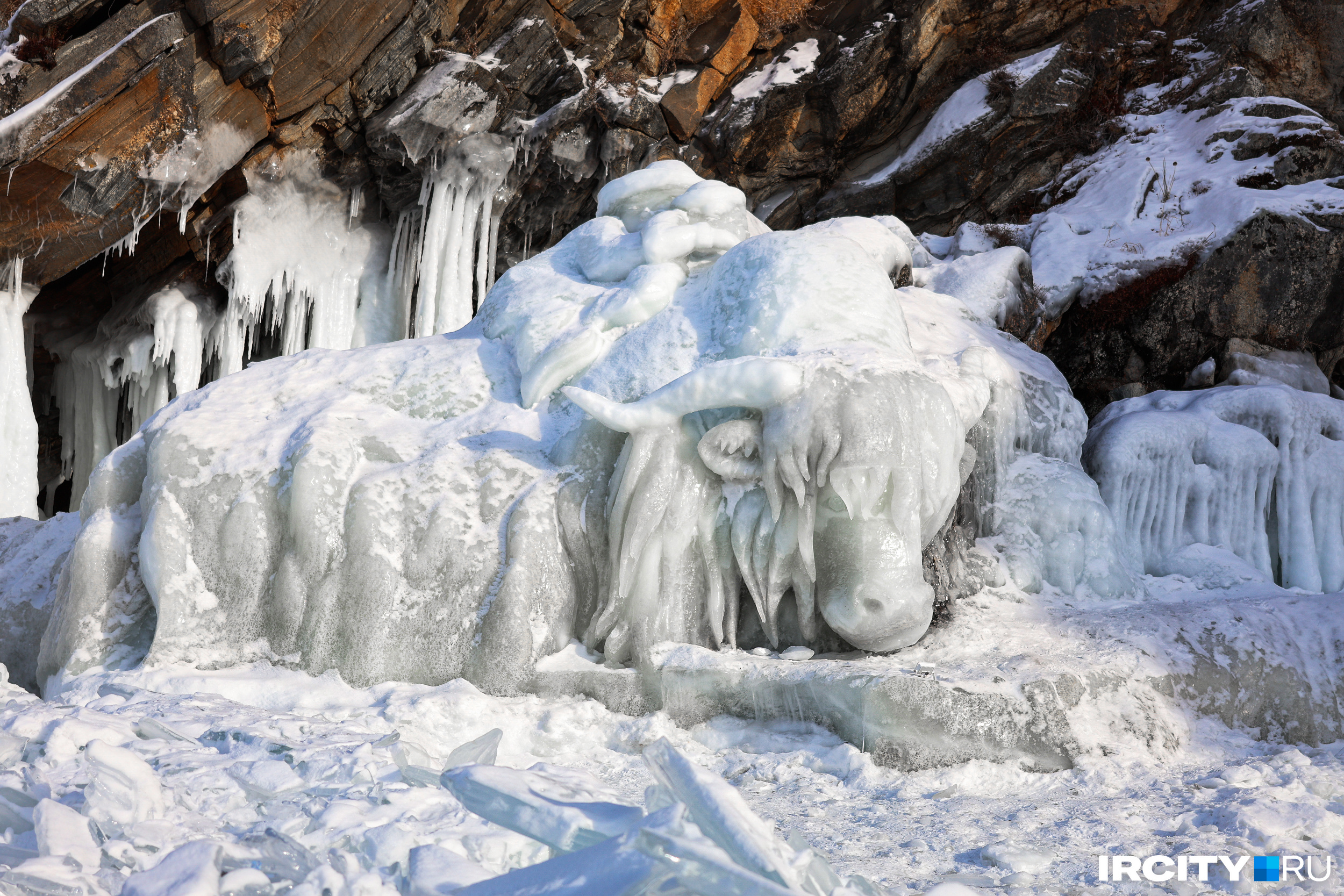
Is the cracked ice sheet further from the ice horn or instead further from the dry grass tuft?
the dry grass tuft

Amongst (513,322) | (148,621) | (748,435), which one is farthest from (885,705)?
(148,621)

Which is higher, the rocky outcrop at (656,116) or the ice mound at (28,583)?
the rocky outcrop at (656,116)

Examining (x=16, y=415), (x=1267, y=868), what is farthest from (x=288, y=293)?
(x=1267, y=868)

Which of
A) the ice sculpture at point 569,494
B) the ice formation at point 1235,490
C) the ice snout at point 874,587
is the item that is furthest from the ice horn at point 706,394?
the ice formation at point 1235,490

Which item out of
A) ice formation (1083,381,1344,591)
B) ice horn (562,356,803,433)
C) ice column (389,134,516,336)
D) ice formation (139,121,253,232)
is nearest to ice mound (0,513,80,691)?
ice horn (562,356,803,433)

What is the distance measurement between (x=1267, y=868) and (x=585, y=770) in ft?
6.17

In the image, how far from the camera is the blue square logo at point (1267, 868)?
88.5 inches

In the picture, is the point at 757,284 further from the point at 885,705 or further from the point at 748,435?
the point at 885,705

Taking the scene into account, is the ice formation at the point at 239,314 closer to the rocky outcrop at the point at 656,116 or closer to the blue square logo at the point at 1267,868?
the rocky outcrop at the point at 656,116

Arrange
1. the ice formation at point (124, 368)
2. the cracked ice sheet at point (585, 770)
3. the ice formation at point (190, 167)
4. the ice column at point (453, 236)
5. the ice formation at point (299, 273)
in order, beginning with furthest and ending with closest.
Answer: the ice column at point (453, 236) < the ice formation at point (299, 273) < the ice formation at point (124, 368) < the ice formation at point (190, 167) < the cracked ice sheet at point (585, 770)

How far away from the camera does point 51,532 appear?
5.30 m

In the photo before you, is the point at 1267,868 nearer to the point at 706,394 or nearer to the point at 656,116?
the point at 706,394

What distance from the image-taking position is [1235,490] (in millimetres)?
5562

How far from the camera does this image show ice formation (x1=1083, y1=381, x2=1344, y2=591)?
5.43 m
